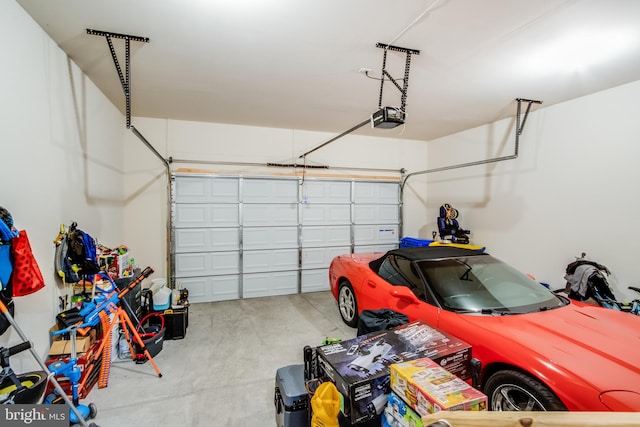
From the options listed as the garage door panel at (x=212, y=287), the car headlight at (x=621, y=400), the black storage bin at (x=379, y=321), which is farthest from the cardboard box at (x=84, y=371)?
the car headlight at (x=621, y=400)

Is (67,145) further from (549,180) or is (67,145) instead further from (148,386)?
(549,180)

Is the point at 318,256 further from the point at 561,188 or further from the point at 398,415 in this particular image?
the point at 398,415

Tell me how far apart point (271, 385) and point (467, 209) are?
4.90m

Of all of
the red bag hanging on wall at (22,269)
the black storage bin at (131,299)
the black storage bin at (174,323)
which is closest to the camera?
the red bag hanging on wall at (22,269)

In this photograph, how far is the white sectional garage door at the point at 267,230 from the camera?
509 cm

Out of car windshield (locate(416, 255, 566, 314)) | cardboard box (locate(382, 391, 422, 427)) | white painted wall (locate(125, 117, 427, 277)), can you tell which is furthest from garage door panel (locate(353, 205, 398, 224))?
cardboard box (locate(382, 391, 422, 427))

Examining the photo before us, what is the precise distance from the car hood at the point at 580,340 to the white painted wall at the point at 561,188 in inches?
78.0

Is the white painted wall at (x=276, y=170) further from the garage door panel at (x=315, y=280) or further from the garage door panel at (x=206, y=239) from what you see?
the garage door panel at (x=315, y=280)

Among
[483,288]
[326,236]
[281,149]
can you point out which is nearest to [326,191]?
[326,236]

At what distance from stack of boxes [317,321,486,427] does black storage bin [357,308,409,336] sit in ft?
1.21

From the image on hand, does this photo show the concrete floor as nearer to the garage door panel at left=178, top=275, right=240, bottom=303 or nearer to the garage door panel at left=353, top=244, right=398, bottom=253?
the garage door panel at left=178, top=275, right=240, bottom=303

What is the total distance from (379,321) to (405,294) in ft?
1.85

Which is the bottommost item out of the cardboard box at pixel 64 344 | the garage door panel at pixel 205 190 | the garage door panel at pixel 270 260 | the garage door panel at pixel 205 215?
the cardboard box at pixel 64 344

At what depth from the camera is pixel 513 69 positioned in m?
3.14
